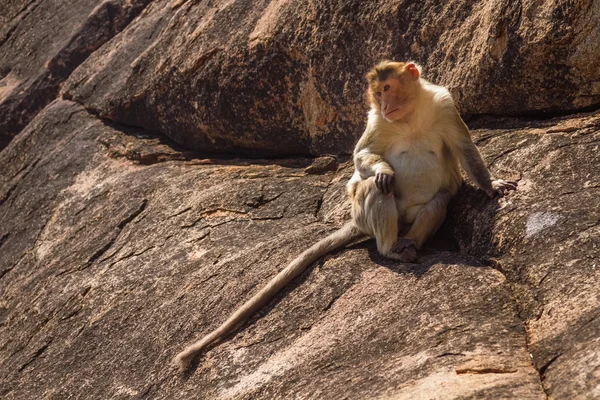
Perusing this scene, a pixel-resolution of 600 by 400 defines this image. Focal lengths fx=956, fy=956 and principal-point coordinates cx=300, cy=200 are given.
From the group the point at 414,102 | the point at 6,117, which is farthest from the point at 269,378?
the point at 6,117

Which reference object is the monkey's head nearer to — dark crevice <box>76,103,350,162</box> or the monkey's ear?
the monkey's ear

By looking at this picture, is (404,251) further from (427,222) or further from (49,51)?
(49,51)

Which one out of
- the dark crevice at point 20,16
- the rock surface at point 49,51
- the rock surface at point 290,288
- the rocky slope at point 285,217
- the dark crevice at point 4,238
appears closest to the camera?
the rock surface at point 290,288

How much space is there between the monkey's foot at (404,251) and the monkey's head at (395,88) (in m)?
0.97

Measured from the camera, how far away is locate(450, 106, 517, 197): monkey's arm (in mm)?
7422

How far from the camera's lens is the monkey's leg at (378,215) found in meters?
7.38

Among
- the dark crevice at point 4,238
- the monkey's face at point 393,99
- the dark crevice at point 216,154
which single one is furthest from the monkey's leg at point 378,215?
the dark crevice at point 4,238

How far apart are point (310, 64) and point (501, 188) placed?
338 centimetres

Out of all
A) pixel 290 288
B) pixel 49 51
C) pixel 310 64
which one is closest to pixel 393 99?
pixel 290 288

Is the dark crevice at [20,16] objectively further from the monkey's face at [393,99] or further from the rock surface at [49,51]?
the monkey's face at [393,99]

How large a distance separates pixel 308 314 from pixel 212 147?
15.0 ft

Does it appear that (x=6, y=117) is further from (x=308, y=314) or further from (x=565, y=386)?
(x=565, y=386)

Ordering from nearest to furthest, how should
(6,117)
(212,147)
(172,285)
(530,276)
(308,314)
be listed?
(530,276) < (308,314) < (172,285) < (212,147) < (6,117)

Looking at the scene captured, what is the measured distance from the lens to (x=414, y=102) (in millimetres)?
7535
